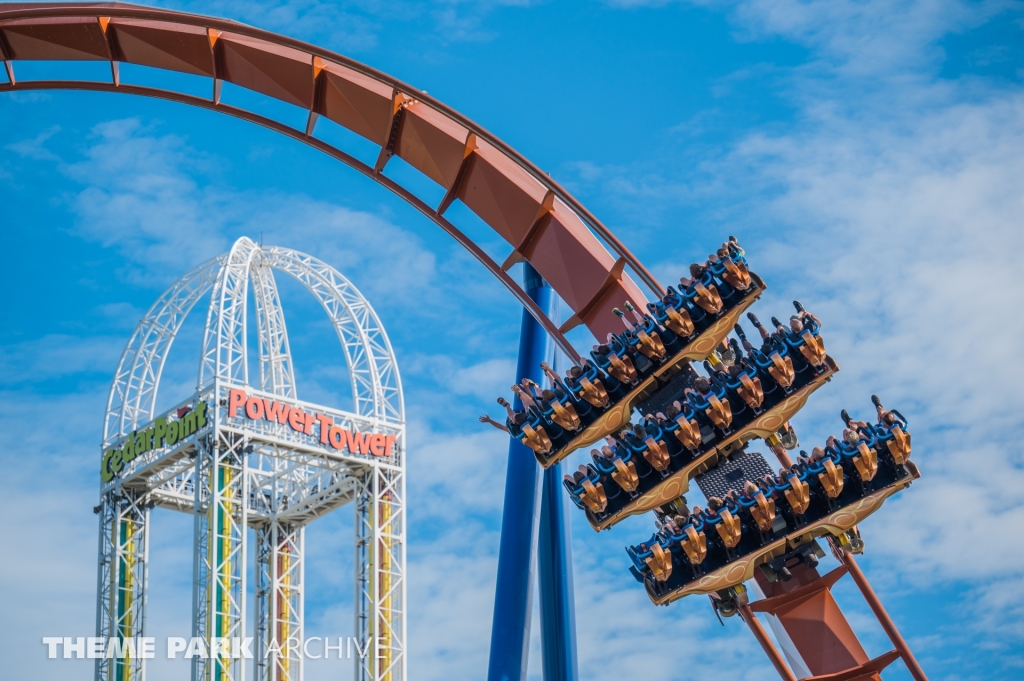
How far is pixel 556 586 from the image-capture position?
1748cm

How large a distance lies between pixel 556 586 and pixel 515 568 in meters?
0.59

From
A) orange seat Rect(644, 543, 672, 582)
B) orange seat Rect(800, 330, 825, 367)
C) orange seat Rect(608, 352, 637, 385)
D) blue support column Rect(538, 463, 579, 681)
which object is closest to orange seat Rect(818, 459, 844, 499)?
orange seat Rect(800, 330, 825, 367)

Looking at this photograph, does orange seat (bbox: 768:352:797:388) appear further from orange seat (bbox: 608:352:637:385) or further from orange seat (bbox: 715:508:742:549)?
orange seat (bbox: 608:352:637:385)

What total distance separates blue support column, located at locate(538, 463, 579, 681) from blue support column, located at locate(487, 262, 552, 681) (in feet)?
0.60

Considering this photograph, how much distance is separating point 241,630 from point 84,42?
17.4 metres

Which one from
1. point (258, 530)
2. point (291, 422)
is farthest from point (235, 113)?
point (258, 530)

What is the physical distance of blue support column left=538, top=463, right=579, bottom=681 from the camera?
1725 centimetres

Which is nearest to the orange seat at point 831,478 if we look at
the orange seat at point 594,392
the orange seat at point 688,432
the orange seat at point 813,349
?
the orange seat at point 813,349

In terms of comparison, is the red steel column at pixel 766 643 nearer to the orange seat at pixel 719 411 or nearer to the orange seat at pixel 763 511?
the orange seat at pixel 763 511

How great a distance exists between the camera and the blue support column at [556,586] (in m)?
17.2

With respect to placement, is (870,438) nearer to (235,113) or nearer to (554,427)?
(554,427)

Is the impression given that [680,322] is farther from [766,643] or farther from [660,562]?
[766,643]

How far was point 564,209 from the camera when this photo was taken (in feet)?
49.8

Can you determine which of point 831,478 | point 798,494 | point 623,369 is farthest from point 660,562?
point 623,369
